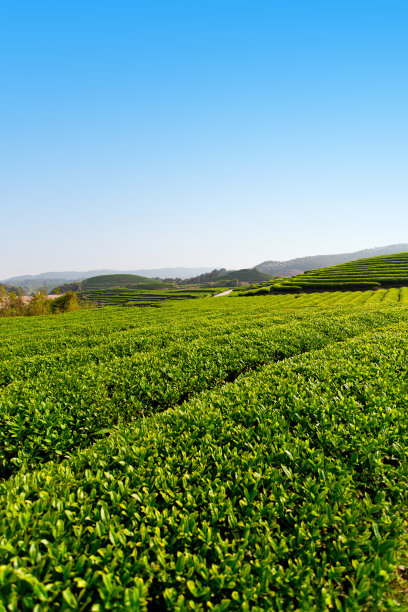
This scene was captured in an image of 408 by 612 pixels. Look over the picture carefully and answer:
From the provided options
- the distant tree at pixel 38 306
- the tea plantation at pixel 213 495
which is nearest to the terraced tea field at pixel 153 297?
the distant tree at pixel 38 306

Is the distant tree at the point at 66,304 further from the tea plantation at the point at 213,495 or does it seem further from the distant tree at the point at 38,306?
the tea plantation at the point at 213,495

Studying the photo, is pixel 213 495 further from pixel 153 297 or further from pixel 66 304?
pixel 153 297

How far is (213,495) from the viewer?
3188mm

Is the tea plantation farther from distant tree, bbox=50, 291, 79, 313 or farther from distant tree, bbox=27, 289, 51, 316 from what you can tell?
distant tree, bbox=27, 289, 51, 316

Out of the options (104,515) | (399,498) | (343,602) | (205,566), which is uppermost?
(104,515)

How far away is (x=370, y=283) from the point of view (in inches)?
1976

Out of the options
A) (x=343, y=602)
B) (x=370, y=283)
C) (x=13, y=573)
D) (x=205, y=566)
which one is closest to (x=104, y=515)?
(x=13, y=573)

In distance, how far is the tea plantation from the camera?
2.39m

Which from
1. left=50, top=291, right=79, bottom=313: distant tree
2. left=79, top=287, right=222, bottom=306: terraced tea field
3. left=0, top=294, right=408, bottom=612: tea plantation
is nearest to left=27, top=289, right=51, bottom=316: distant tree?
left=50, top=291, right=79, bottom=313: distant tree

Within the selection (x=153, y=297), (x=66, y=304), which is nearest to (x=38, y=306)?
(x=66, y=304)

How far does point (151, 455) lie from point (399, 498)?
3383 millimetres

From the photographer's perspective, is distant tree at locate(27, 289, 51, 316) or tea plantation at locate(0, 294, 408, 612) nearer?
tea plantation at locate(0, 294, 408, 612)

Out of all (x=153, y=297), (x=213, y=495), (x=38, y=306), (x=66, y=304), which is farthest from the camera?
(x=153, y=297)

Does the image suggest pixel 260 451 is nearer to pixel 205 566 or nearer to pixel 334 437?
pixel 334 437
